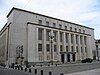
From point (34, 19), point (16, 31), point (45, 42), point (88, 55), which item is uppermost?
point (34, 19)

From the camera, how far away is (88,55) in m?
80.6

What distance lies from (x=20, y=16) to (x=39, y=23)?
841 centimetres

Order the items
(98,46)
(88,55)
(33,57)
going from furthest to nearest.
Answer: (98,46) < (88,55) < (33,57)

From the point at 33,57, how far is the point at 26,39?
270 inches

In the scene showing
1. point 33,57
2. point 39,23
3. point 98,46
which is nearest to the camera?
point 33,57

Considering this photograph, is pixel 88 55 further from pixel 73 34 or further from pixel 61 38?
pixel 61 38

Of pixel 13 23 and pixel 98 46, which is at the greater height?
pixel 13 23

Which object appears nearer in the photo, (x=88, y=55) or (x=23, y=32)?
(x=23, y=32)

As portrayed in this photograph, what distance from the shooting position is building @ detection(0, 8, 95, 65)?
57631 millimetres

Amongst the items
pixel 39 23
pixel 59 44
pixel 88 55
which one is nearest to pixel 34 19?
pixel 39 23

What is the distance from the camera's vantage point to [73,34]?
75.1 meters

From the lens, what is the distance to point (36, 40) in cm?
5953

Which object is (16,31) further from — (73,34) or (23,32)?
(73,34)

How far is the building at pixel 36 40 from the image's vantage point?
5763 cm
